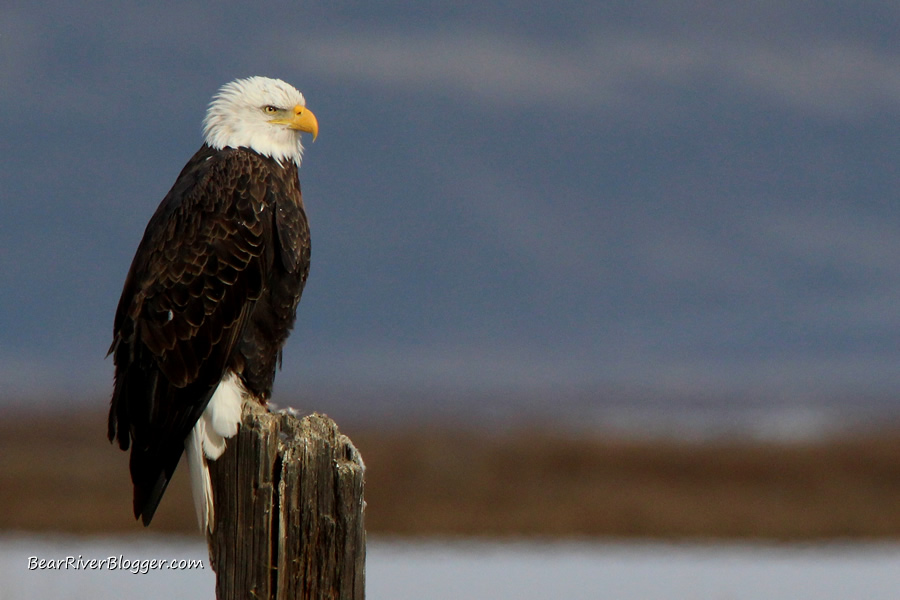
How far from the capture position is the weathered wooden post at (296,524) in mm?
4039

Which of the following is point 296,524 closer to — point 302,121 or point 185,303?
point 185,303

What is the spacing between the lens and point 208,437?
4980 mm

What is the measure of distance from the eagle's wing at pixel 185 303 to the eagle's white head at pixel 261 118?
0.33 metres

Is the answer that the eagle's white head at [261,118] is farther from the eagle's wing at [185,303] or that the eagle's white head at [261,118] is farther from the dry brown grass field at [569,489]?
the dry brown grass field at [569,489]

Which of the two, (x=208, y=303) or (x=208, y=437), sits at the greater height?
(x=208, y=303)

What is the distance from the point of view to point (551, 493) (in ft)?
56.2

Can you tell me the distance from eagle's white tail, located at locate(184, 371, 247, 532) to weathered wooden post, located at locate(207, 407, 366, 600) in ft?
1.08

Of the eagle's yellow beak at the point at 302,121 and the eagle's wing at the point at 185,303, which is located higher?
the eagle's yellow beak at the point at 302,121

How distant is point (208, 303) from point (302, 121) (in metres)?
1.27

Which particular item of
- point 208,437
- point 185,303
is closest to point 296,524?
point 208,437

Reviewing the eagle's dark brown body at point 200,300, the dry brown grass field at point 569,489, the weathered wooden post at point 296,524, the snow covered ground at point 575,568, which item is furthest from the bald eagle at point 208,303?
the dry brown grass field at point 569,489

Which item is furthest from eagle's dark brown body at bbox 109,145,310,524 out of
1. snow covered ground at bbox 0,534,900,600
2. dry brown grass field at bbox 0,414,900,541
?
dry brown grass field at bbox 0,414,900,541

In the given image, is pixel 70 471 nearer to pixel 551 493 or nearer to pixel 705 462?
pixel 551 493

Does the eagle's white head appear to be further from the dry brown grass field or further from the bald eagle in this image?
the dry brown grass field
